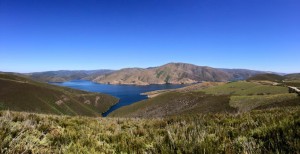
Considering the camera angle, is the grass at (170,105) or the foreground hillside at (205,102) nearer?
the foreground hillside at (205,102)

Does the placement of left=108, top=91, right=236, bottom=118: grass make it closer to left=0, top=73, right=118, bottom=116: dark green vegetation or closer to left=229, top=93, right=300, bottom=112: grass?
left=229, top=93, right=300, bottom=112: grass

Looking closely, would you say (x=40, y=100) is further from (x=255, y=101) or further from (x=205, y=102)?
(x=255, y=101)

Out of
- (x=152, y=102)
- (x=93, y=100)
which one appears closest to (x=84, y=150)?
(x=152, y=102)

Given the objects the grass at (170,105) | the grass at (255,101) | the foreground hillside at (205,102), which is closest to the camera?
the grass at (255,101)

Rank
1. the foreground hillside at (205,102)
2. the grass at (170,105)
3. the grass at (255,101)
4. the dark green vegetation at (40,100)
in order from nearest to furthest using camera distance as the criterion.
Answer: the grass at (255,101) → the foreground hillside at (205,102) → the grass at (170,105) → the dark green vegetation at (40,100)

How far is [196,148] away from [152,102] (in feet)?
377

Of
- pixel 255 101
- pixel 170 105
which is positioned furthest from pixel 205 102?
pixel 255 101

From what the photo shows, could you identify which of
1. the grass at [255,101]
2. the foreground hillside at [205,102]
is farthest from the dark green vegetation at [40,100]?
the grass at [255,101]

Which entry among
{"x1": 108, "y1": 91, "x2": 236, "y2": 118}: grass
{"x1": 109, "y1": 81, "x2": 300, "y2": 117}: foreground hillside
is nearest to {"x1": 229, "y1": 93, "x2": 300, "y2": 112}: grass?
{"x1": 109, "y1": 81, "x2": 300, "y2": 117}: foreground hillside

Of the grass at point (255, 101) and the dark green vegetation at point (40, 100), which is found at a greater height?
the grass at point (255, 101)

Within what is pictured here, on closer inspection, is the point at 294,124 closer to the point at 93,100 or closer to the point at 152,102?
the point at 152,102

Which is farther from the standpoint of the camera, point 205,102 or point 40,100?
point 40,100

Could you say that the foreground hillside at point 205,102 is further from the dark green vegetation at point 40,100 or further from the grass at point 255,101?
the dark green vegetation at point 40,100

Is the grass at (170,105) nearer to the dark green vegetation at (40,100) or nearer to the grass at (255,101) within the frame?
the grass at (255,101)
